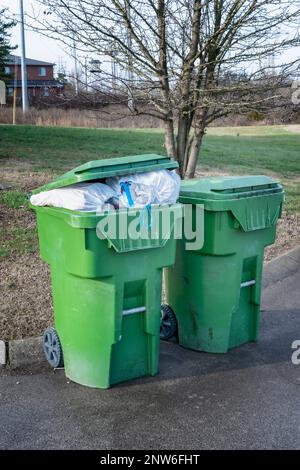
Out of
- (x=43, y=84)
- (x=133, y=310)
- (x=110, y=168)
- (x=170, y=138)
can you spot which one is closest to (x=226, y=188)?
(x=110, y=168)

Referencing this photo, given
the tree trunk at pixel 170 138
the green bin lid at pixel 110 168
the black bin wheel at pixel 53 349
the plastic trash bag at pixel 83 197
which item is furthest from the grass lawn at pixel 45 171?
the tree trunk at pixel 170 138

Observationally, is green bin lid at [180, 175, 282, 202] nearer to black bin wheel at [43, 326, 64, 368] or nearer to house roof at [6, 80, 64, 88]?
black bin wheel at [43, 326, 64, 368]

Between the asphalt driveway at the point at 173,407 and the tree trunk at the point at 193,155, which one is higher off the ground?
the tree trunk at the point at 193,155

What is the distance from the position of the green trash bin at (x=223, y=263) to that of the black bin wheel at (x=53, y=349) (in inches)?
36.5

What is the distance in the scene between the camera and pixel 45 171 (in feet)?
29.2

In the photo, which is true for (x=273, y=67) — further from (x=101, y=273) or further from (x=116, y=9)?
(x=101, y=273)

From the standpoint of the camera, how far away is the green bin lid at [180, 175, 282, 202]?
390 cm

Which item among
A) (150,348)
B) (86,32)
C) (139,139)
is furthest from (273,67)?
(139,139)

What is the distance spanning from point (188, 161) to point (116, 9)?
180cm

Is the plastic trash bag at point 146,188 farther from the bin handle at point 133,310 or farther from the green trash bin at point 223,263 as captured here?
the bin handle at point 133,310

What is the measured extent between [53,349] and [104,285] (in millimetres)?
750

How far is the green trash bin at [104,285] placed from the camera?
3.37 meters

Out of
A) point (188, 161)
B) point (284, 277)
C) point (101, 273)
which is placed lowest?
point (284, 277)

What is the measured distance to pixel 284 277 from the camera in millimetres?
5988
